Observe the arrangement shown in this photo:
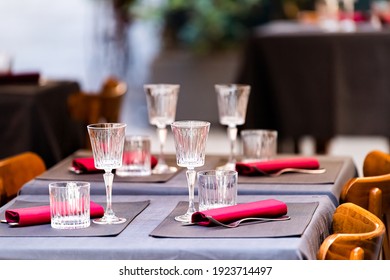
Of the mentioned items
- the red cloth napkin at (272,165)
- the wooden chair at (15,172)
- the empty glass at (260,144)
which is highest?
the empty glass at (260,144)

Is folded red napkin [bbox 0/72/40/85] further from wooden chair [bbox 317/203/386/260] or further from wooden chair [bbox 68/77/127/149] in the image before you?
wooden chair [bbox 317/203/386/260]

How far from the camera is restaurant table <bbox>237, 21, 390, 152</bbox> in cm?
555

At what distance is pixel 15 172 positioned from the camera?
118 inches

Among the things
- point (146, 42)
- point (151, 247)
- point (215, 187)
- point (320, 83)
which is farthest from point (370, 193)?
point (146, 42)

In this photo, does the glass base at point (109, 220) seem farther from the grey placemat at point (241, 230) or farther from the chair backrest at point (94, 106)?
the chair backrest at point (94, 106)

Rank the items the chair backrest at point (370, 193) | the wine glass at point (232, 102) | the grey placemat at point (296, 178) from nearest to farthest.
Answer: the chair backrest at point (370, 193) < the grey placemat at point (296, 178) < the wine glass at point (232, 102)

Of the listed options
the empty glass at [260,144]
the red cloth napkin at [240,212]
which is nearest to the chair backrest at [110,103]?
the empty glass at [260,144]

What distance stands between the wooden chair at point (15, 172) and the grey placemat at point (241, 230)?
821 millimetres

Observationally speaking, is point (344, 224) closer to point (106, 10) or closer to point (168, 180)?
point (168, 180)

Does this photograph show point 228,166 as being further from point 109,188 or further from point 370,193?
point 109,188

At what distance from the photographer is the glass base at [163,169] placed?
288 cm

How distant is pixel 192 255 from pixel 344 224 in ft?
1.61

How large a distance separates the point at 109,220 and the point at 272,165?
2.42 feet

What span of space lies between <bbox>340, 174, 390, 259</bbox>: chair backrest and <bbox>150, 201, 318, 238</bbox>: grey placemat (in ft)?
1.00
